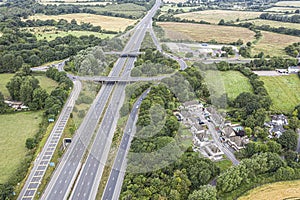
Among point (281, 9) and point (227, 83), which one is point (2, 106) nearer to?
point (227, 83)

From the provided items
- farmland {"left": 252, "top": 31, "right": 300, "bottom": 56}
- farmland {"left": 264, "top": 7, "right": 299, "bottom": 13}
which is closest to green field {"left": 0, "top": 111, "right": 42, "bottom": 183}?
farmland {"left": 252, "top": 31, "right": 300, "bottom": 56}

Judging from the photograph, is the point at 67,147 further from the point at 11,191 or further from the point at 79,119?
the point at 11,191

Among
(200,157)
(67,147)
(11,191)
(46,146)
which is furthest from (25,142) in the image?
(200,157)

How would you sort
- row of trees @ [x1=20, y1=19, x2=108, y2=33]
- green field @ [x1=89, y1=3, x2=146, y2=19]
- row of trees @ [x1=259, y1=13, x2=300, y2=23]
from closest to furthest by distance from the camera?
row of trees @ [x1=20, y1=19, x2=108, y2=33], row of trees @ [x1=259, y1=13, x2=300, y2=23], green field @ [x1=89, y1=3, x2=146, y2=19]

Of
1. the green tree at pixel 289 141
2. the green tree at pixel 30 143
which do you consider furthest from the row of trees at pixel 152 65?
the green tree at pixel 289 141

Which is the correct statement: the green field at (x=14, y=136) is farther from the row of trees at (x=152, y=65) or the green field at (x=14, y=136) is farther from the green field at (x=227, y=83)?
the green field at (x=227, y=83)

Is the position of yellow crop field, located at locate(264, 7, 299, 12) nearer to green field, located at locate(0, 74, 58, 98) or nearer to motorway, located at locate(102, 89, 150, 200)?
green field, located at locate(0, 74, 58, 98)

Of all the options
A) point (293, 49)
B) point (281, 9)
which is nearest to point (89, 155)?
point (293, 49)
